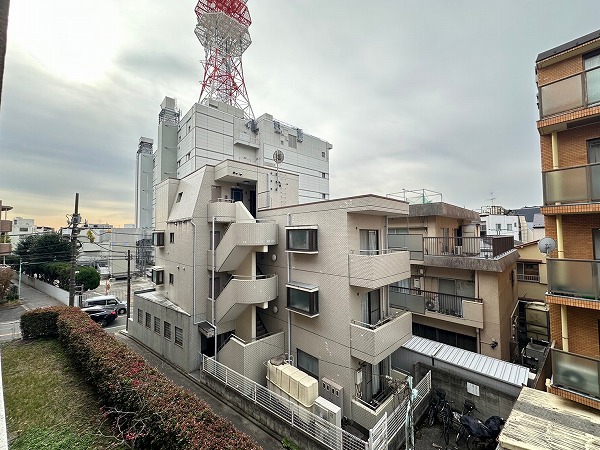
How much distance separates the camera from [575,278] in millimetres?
6797

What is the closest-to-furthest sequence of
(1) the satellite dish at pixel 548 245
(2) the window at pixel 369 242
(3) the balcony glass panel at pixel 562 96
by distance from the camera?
(3) the balcony glass panel at pixel 562 96 → (1) the satellite dish at pixel 548 245 → (2) the window at pixel 369 242

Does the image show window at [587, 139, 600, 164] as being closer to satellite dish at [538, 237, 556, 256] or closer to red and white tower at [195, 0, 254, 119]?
satellite dish at [538, 237, 556, 256]

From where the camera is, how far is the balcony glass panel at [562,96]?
22.8 feet

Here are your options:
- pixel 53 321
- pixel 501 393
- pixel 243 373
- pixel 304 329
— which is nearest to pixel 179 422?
pixel 243 373

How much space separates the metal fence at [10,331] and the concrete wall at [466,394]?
2096 centimetres

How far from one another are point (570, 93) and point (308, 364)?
40.2ft

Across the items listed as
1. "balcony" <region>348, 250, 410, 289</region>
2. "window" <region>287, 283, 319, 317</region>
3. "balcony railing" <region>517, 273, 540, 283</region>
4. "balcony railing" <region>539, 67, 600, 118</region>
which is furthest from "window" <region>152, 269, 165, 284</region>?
"balcony railing" <region>517, 273, 540, 283</region>

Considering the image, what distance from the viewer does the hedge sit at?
5617 millimetres

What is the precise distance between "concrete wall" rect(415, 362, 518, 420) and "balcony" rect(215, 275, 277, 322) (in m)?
6.72

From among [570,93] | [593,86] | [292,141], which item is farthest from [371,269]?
[292,141]

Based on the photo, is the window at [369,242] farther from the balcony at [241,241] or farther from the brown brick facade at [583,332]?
the brown brick facade at [583,332]

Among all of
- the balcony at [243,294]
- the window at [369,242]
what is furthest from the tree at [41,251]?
the window at [369,242]

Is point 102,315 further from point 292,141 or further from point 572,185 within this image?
point 572,185

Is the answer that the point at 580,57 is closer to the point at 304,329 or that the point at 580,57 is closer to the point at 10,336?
the point at 304,329
